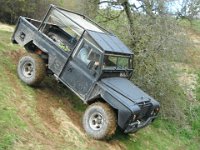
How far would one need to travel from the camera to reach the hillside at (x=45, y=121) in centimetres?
775

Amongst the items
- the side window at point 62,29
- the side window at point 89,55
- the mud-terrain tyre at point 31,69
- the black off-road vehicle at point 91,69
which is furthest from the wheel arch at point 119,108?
the mud-terrain tyre at point 31,69

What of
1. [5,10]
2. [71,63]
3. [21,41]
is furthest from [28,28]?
[5,10]

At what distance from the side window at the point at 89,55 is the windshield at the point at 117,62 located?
0.23 m

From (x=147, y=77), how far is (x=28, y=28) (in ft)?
15.8

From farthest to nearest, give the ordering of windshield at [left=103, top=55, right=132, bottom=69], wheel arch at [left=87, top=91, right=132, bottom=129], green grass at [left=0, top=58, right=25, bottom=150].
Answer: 1. windshield at [left=103, top=55, right=132, bottom=69]
2. wheel arch at [left=87, top=91, right=132, bottom=129]
3. green grass at [left=0, top=58, right=25, bottom=150]

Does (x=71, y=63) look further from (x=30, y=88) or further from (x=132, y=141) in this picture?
(x=132, y=141)

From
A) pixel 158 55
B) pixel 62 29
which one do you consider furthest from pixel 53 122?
pixel 158 55

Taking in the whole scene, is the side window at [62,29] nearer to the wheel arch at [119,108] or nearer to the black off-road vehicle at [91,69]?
the black off-road vehicle at [91,69]

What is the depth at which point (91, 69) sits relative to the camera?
927 cm

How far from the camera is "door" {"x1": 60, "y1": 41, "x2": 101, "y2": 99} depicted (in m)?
9.28

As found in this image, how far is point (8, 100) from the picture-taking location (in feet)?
29.0

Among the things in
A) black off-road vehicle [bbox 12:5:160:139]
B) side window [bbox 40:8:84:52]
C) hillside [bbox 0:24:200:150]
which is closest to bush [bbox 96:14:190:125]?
hillside [bbox 0:24:200:150]

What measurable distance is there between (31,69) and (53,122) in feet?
6.00

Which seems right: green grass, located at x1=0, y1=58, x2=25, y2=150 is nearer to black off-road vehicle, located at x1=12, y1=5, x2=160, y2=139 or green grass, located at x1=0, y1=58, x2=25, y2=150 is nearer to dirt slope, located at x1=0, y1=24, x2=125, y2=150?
dirt slope, located at x1=0, y1=24, x2=125, y2=150
